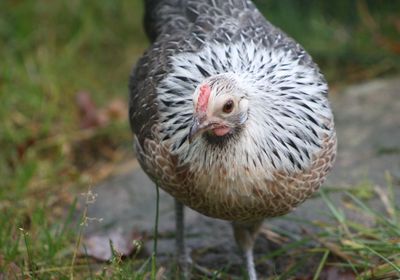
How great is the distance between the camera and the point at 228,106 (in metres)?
3.32

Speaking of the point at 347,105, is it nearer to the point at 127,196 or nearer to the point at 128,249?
the point at 127,196

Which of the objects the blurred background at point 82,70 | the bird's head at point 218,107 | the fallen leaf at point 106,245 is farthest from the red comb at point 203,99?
the blurred background at point 82,70

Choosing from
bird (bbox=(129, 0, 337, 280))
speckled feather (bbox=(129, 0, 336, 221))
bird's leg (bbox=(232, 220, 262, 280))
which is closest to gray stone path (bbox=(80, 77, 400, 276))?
bird's leg (bbox=(232, 220, 262, 280))

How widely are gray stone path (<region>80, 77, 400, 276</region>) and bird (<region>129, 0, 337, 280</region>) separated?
501 millimetres

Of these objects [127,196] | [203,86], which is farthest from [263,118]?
[127,196]

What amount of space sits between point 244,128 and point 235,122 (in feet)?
0.33

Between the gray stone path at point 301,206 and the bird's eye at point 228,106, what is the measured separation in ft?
4.34

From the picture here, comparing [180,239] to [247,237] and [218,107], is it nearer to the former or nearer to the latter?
[247,237]

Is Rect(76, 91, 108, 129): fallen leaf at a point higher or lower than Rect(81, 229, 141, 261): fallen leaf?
higher

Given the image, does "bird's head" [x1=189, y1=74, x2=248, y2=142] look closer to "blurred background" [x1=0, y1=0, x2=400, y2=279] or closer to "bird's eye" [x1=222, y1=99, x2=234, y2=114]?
"bird's eye" [x1=222, y1=99, x2=234, y2=114]

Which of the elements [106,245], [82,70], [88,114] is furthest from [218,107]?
[82,70]

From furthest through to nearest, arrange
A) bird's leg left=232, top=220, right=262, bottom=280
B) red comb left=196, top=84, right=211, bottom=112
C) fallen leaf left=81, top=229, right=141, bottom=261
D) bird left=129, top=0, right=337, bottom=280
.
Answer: fallen leaf left=81, top=229, right=141, bottom=261
bird's leg left=232, top=220, right=262, bottom=280
bird left=129, top=0, right=337, bottom=280
red comb left=196, top=84, right=211, bottom=112

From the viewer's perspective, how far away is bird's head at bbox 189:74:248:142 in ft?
10.7

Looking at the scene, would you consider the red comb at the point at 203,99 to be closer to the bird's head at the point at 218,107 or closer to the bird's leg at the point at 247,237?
the bird's head at the point at 218,107
